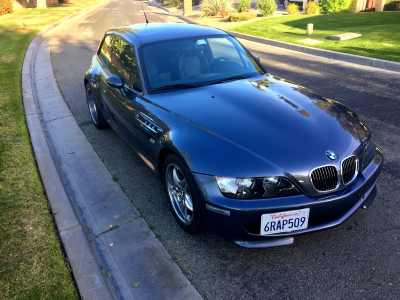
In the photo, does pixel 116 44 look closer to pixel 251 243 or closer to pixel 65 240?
pixel 65 240

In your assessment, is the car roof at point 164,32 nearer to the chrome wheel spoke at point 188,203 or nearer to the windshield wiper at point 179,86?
the windshield wiper at point 179,86

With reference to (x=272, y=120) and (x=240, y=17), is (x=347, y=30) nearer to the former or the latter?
(x=240, y=17)

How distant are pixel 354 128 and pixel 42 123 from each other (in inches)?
214

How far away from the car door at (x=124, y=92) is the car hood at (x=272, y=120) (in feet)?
1.44

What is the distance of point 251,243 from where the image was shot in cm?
281

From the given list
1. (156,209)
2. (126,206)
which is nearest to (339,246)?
(156,209)

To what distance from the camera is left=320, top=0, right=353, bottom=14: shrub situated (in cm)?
2253

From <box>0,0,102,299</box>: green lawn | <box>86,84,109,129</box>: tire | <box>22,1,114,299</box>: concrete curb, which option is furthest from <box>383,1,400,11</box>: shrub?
<box>0,0,102,299</box>: green lawn

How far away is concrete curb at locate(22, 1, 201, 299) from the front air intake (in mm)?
1239

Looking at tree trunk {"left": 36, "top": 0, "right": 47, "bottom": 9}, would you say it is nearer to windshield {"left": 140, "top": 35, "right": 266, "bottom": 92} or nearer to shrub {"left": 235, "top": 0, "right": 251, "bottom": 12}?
shrub {"left": 235, "top": 0, "right": 251, "bottom": 12}

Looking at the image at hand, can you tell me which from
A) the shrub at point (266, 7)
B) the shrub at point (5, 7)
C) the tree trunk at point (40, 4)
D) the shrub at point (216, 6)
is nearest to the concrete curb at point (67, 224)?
the shrub at point (266, 7)

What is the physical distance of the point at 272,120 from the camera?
3.22m

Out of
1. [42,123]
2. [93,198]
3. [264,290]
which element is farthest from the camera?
[42,123]

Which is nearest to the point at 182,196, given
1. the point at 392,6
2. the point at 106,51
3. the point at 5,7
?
the point at 106,51
